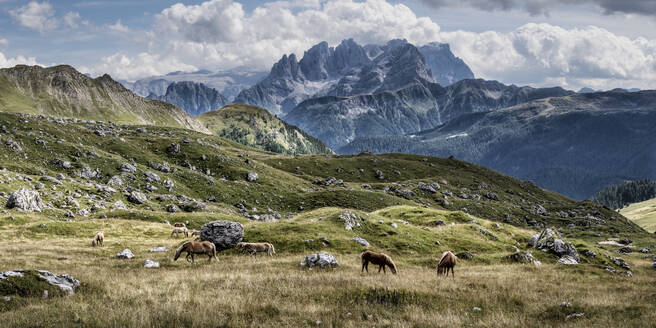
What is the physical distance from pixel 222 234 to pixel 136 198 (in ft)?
173

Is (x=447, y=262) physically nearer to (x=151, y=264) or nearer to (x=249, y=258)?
(x=249, y=258)

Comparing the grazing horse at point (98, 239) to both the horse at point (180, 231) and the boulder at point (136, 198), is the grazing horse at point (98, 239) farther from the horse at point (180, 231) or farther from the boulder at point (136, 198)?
the boulder at point (136, 198)

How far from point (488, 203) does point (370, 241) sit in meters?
128

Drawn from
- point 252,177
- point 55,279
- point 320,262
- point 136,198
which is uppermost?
point 55,279

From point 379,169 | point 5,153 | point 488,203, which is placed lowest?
point 488,203

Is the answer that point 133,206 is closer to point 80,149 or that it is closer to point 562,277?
point 80,149

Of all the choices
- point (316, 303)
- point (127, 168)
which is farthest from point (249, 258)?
point (127, 168)

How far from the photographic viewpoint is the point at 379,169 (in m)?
193

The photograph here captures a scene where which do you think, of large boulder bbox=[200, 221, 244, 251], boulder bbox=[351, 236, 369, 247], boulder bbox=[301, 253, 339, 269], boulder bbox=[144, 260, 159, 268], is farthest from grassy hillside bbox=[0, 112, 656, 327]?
large boulder bbox=[200, 221, 244, 251]

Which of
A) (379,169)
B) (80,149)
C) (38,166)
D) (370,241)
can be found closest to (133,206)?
(38,166)

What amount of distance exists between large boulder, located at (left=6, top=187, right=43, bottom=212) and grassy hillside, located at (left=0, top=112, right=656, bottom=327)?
1.55 metres

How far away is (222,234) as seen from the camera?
36.7 metres

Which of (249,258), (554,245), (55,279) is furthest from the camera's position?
(554,245)

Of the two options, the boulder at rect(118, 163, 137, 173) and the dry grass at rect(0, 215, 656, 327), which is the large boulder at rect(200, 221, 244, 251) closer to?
the dry grass at rect(0, 215, 656, 327)
